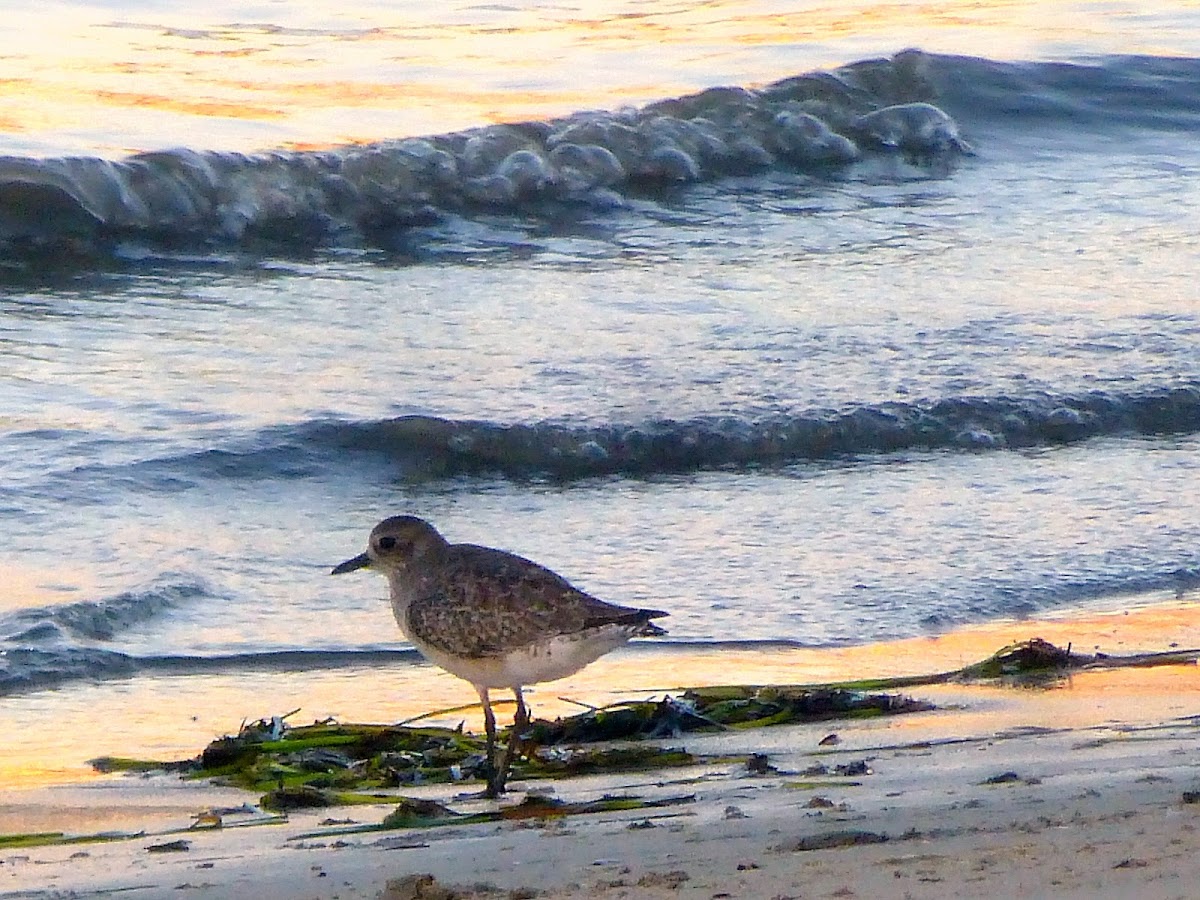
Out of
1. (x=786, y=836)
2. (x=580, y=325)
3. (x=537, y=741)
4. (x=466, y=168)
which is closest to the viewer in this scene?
(x=786, y=836)

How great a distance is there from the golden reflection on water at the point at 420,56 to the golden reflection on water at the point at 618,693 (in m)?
5.56

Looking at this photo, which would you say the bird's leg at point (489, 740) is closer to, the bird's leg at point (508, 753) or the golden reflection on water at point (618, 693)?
the bird's leg at point (508, 753)

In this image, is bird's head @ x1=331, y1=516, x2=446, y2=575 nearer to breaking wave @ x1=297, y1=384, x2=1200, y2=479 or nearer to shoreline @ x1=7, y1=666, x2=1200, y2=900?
shoreline @ x1=7, y1=666, x2=1200, y2=900

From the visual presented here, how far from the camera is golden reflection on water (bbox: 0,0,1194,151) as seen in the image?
1062 cm

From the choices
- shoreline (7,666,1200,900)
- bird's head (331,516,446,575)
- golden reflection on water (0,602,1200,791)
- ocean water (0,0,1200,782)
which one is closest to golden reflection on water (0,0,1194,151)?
ocean water (0,0,1200,782)

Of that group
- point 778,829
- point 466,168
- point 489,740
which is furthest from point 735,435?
point 778,829

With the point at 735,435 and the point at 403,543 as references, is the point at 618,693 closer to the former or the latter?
the point at 403,543

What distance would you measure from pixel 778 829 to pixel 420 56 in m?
9.15

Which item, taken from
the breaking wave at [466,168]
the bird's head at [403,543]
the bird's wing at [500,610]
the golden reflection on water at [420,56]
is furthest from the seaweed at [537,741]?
the golden reflection on water at [420,56]

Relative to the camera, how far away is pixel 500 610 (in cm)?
438

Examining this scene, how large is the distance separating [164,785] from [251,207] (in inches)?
238

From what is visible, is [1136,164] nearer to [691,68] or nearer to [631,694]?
[691,68]

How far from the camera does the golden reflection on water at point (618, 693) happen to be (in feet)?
14.6

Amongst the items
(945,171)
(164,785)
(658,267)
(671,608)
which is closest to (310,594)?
(671,608)
